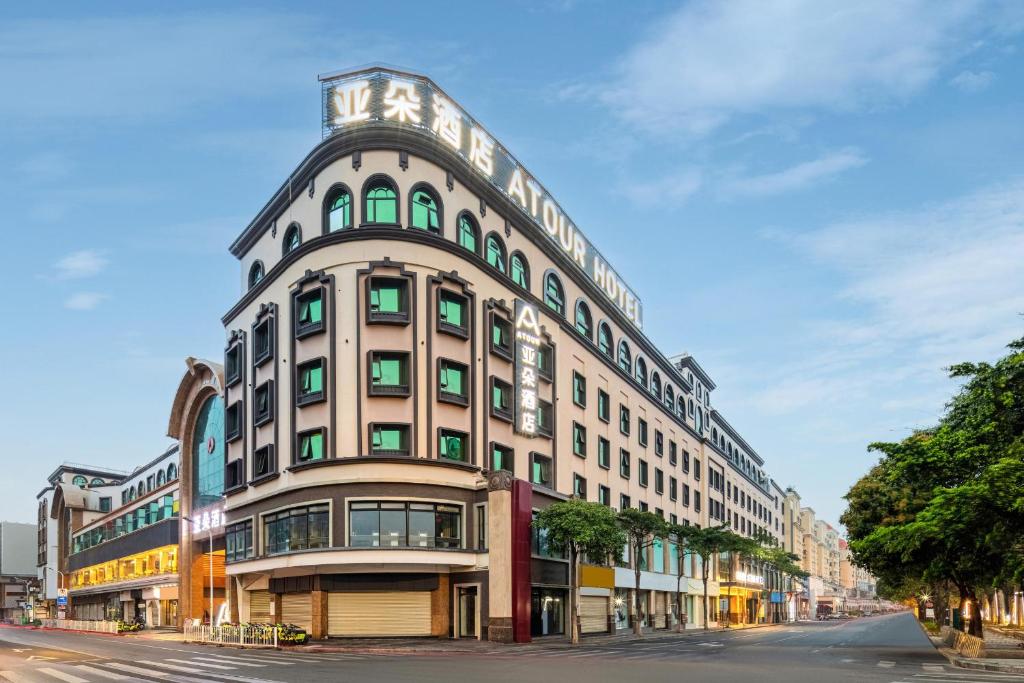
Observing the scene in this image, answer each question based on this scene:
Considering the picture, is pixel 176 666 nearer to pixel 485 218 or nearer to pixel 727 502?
pixel 485 218

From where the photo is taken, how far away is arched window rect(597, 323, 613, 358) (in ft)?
255

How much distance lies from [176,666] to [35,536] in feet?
552

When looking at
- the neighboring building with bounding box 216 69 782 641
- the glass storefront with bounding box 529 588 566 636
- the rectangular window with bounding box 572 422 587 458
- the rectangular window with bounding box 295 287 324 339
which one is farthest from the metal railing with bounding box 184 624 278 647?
the rectangular window with bounding box 572 422 587 458

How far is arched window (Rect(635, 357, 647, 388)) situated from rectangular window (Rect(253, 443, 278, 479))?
3865cm

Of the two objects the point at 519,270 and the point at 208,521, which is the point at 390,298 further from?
the point at 208,521

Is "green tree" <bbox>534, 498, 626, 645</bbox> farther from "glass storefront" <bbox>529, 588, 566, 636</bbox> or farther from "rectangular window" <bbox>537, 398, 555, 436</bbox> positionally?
"rectangular window" <bbox>537, 398, 555, 436</bbox>

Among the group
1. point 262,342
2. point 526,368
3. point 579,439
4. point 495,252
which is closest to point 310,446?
point 262,342

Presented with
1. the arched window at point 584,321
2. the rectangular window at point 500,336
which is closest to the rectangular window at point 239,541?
the rectangular window at point 500,336

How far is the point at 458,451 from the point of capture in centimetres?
5519

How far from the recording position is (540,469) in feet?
209

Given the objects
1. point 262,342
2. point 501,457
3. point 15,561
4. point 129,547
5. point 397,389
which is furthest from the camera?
point 15,561

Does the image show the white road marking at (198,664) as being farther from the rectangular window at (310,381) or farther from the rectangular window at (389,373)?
the rectangular window at (389,373)

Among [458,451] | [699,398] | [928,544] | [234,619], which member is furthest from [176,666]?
[699,398]

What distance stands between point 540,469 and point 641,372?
28.5 metres
